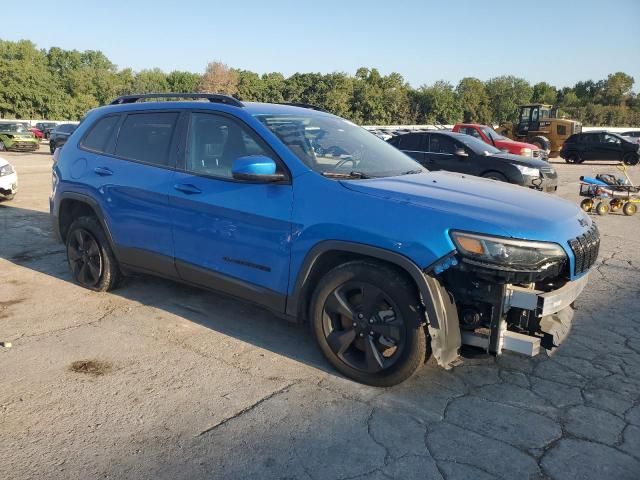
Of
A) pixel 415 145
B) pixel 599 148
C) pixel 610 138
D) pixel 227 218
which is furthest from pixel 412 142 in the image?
pixel 610 138

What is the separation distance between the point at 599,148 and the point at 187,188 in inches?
1061

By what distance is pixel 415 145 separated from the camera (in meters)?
12.3

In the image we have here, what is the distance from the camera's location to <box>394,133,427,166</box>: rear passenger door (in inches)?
471

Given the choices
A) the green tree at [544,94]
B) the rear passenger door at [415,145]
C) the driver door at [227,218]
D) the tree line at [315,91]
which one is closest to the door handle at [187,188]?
the driver door at [227,218]

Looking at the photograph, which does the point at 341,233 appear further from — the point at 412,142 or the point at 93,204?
the point at 412,142

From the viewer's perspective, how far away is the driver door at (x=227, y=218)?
3.46 metres

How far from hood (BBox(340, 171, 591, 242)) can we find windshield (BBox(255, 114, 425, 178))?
26 centimetres

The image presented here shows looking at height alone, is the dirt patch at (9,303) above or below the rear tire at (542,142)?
below

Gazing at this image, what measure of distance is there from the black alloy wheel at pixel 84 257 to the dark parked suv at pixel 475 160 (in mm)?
8089

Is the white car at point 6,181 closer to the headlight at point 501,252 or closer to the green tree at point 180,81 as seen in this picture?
the headlight at point 501,252

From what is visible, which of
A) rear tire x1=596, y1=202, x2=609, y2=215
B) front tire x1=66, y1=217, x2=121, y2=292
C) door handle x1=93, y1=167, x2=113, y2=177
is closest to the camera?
door handle x1=93, y1=167, x2=113, y2=177

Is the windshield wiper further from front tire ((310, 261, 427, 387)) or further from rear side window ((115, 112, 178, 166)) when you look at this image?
rear side window ((115, 112, 178, 166))

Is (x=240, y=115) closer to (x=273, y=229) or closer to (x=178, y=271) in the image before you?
(x=273, y=229)

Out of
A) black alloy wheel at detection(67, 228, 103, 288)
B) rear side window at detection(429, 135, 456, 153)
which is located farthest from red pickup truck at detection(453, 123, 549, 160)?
black alloy wheel at detection(67, 228, 103, 288)
